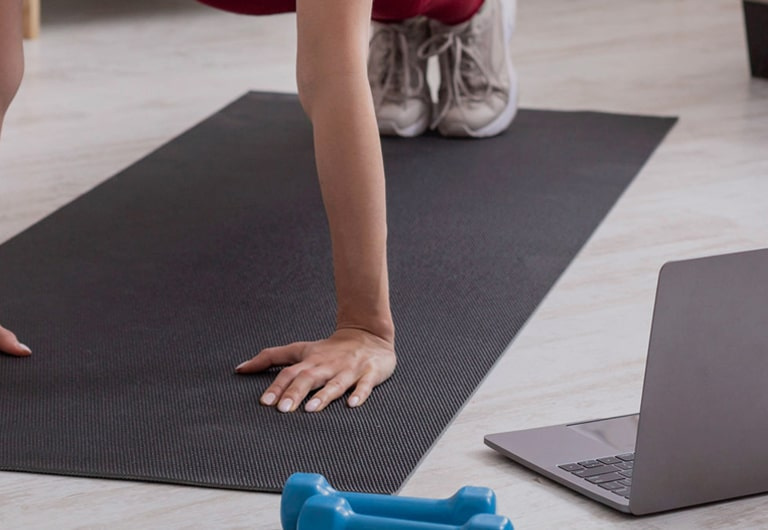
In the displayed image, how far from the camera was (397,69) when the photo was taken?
89.2 inches

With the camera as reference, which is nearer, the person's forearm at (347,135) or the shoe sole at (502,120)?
the person's forearm at (347,135)

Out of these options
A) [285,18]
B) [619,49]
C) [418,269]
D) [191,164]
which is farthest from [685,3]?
[418,269]

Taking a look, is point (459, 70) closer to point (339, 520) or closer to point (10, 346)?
point (10, 346)

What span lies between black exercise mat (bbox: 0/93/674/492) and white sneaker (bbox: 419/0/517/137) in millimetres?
51

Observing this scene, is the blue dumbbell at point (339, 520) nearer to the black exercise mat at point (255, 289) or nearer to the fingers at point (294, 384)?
the black exercise mat at point (255, 289)

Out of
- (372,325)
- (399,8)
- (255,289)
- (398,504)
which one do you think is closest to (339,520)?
(398,504)

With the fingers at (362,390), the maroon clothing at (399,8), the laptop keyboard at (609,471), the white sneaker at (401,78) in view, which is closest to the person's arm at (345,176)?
the fingers at (362,390)

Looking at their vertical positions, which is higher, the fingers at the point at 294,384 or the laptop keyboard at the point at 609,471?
the laptop keyboard at the point at 609,471

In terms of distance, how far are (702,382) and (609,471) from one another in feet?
0.43

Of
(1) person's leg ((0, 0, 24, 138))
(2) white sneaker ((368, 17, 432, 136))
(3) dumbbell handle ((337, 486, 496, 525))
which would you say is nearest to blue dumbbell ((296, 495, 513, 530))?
(3) dumbbell handle ((337, 486, 496, 525))

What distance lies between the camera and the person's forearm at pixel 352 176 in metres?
1.17

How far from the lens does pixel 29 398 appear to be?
1182 mm

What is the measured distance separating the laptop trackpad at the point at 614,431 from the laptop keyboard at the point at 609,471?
0.07 feet

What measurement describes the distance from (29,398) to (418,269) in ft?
1.78
